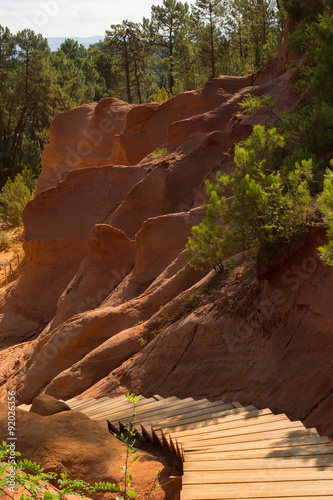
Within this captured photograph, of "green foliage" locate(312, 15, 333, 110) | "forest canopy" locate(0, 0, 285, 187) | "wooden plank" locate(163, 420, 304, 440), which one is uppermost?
"forest canopy" locate(0, 0, 285, 187)

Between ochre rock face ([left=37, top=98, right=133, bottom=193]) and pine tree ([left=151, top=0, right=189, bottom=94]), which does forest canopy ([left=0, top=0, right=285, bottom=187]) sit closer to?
pine tree ([left=151, top=0, right=189, bottom=94])

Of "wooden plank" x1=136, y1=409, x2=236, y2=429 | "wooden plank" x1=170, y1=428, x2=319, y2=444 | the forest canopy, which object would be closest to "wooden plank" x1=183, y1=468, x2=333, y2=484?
"wooden plank" x1=170, y1=428, x2=319, y2=444

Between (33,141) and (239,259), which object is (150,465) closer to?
(239,259)

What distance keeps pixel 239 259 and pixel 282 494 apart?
6.11 m

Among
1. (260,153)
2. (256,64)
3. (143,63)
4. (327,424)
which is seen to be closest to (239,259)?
(260,153)

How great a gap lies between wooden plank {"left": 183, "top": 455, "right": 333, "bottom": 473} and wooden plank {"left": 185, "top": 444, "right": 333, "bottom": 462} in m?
0.07

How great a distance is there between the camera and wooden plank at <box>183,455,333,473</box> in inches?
174

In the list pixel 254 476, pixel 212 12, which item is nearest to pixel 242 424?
pixel 254 476

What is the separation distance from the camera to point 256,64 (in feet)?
108

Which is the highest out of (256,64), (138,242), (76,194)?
(256,64)

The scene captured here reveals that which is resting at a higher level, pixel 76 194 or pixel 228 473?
pixel 76 194

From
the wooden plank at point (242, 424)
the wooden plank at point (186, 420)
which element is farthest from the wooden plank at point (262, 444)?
the wooden plank at point (186, 420)

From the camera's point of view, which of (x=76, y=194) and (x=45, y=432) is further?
(x=76, y=194)

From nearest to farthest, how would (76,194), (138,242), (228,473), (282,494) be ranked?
(282,494) → (228,473) → (138,242) → (76,194)
